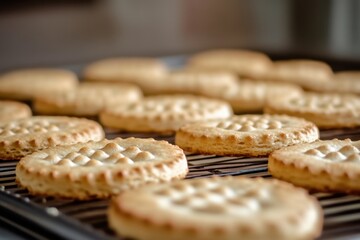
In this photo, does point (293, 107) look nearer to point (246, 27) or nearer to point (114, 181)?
point (114, 181)

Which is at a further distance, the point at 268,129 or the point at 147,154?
the point at 268,129

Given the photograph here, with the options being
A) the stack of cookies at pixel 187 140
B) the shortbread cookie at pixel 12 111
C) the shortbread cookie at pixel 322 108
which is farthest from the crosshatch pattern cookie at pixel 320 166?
the shortbread cookie at pixel 12 111

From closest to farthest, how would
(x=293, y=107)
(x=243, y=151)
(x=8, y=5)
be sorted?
1. (x=243, y=151)
2. (x=293, y=107)
3. (x=8, y=5)

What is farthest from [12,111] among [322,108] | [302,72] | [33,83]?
[302,72]

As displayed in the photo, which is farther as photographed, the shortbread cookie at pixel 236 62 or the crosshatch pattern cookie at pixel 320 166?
the shortbread cookie at pixel 236 62

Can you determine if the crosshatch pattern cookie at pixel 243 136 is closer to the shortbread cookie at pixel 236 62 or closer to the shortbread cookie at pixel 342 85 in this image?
the shortbread cookie at pixel 342 85

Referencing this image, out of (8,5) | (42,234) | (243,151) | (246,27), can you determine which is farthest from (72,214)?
(246,27)

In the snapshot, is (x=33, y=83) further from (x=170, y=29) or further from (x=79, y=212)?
(x=79, y=212)
